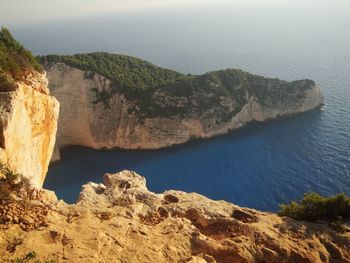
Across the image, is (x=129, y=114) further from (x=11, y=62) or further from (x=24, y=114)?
(x=24, y=114)

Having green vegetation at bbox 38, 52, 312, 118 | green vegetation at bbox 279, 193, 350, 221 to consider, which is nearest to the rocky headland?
green vegetation at bbox 279, 193, 350, 221

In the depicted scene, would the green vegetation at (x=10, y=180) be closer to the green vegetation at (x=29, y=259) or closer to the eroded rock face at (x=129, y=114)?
the green vegetation at (x=29, y=259)

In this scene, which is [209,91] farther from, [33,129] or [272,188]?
[33,129]

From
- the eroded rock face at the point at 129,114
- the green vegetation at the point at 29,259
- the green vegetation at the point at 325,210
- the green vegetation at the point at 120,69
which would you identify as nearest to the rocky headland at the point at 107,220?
the green vegetation at the point at 29,259

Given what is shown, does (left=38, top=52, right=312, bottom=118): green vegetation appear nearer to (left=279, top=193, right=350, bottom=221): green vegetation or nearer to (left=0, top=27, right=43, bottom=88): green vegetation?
(left=0, top=27, right=43, bottom=88): green vegetation

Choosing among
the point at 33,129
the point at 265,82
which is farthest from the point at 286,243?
the point at 265,82

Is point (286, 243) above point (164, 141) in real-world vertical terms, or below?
above
